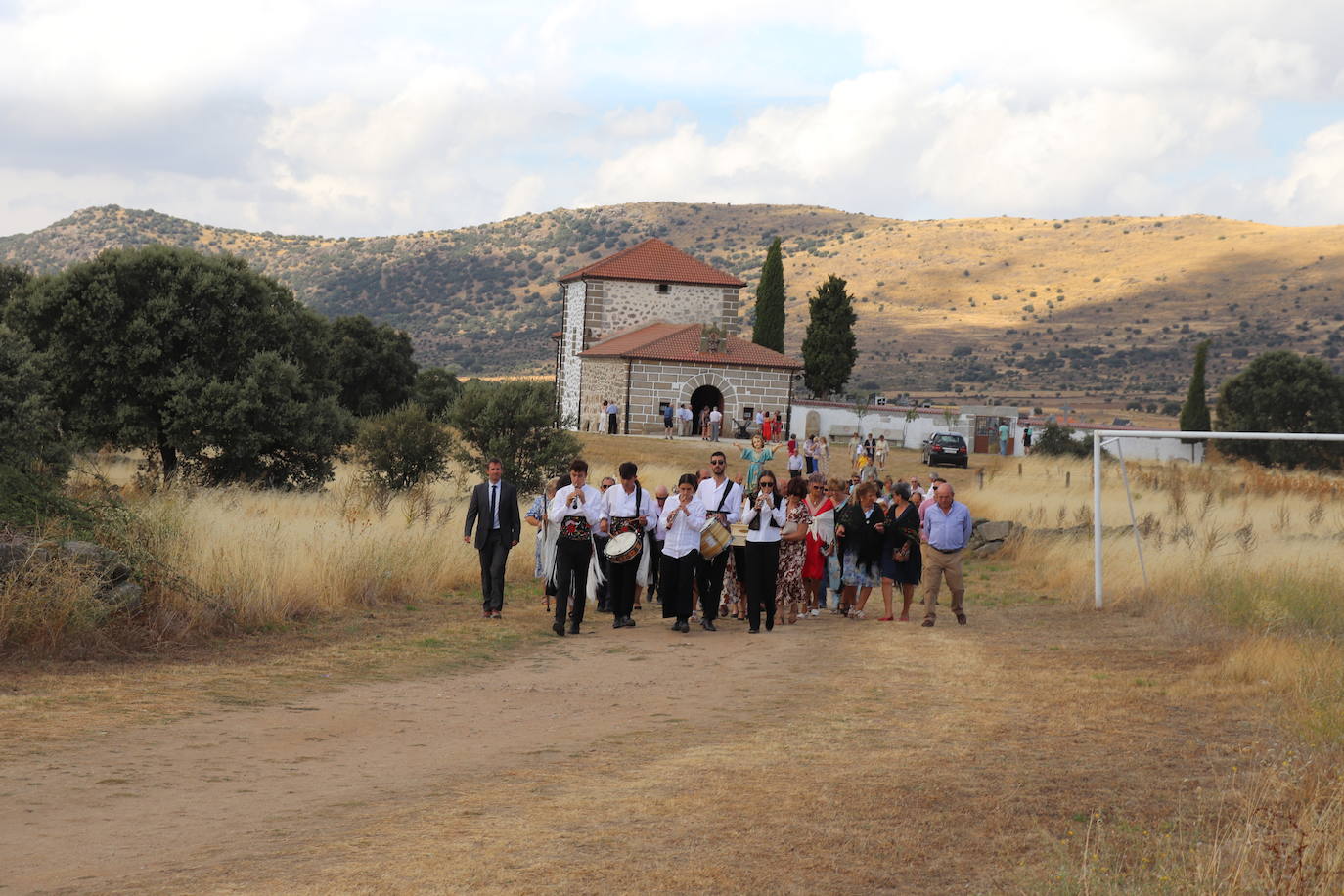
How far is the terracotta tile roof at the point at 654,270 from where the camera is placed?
55.0 m

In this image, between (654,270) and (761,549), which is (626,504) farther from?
(654,270)

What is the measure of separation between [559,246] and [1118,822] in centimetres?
13759

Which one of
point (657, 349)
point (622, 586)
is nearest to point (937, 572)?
point (622, 586)

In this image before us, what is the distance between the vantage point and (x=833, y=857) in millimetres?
5926

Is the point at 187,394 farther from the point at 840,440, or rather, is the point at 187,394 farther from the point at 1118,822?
the point at 840,440

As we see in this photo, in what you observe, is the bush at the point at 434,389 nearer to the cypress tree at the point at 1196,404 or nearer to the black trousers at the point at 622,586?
the cypress tree at the point at 1196,404

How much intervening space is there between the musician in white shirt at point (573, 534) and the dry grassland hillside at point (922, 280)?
256 feet

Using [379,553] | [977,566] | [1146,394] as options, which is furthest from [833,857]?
[1146,394]

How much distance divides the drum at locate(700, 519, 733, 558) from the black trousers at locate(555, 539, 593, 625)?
121 cm

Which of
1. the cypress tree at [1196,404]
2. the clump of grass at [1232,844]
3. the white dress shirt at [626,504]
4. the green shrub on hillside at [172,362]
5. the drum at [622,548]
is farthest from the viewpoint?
the cypress tree at [1196,404]

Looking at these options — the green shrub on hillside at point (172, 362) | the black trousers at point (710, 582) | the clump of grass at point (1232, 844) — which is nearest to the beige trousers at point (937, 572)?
the black trousers at point (710, 582)

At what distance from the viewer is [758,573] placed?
46.4 feet

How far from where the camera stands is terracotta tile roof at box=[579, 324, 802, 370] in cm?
4934

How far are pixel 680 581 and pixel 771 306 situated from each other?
153 ft
